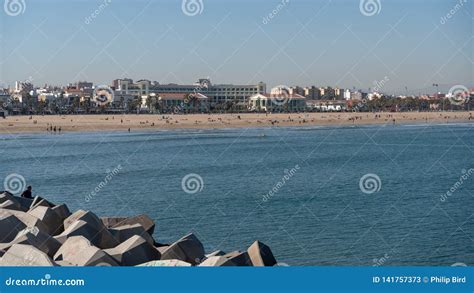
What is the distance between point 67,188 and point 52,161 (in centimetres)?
1643

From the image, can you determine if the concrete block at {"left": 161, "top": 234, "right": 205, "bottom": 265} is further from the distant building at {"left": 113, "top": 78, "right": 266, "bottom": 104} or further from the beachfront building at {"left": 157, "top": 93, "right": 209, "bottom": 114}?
the distant building at {"left": 113, "top": 78, "right": 266, "bottom": 104}

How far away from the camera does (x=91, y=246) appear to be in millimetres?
12852

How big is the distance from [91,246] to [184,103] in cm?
13388

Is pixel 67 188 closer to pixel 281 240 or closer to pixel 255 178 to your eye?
pixel 255 178

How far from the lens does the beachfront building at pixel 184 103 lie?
143 m

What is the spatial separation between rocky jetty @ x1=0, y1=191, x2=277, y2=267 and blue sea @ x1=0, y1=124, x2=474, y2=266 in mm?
4227

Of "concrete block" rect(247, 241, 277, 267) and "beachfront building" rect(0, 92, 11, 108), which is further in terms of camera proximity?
"beachfront building" rect(0, 92, 11, 108)

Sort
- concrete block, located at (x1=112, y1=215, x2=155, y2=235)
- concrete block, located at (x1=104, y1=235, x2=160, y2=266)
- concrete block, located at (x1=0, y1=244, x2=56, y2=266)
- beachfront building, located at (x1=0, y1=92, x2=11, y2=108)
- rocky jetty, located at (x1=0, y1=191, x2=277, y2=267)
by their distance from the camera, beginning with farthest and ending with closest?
beachfront building, located at (x1=0, y1=92, x2=11, y2=108) → concrete block, located at (x1=112, y1=215, x2=155, y2=235) → concrete block, located at (x1=104, y1=235, x2=160, y2=266) → rocky jetty, located at (x1=0, y1=191, x2=277, y2=267) → concrete block, located at (x1=0, y1=244, x2=56, y2=266)

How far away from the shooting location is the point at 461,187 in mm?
35500

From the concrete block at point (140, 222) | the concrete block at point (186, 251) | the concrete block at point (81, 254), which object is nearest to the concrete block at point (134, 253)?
the concrete block at point (186, 251)

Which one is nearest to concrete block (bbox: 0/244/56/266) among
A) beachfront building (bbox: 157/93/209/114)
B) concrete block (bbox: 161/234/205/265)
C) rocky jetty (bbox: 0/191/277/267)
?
rocky jetty (bbox: 0/191/277/267)

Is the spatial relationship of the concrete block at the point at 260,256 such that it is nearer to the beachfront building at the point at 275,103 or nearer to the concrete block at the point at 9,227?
the concrete block at the point at 9,227

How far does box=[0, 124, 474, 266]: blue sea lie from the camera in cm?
2081

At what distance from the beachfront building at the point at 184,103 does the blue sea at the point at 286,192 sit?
76.1m
